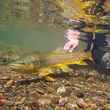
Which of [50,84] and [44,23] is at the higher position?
[44,23]

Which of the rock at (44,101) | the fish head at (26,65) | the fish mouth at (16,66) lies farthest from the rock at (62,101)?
the fish mouth at (16,66)

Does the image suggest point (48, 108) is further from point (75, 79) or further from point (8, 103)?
point (75, 79)

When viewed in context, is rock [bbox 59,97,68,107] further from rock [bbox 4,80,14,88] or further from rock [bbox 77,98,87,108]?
rock [bbox 4,80,14,88]

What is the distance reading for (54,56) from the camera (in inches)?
271

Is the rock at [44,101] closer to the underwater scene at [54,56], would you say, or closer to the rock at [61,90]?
the underwater scene at [54,56]

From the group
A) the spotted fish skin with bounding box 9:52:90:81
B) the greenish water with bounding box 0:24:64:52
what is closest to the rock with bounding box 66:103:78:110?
the spotted fish skin with bounding box 9:52:90:81

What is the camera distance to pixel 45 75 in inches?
222

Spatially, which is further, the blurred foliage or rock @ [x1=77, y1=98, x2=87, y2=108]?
the blurred foliage

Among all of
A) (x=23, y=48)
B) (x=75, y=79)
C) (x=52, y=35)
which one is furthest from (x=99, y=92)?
(x=52, y=35)

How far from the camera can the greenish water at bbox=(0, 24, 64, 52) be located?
8328mm

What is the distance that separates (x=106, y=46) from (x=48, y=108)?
2.59m

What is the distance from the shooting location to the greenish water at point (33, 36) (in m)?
8.33

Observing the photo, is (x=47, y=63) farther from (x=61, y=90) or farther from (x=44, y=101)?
(x=44, y=101)

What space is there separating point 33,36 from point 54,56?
2906mm
